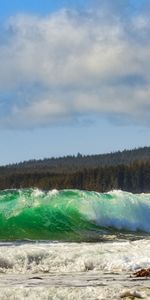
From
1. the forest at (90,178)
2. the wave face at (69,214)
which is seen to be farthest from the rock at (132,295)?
the forest at (90,178)

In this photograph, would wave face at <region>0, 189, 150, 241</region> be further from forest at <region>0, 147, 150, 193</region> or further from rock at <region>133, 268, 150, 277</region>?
forest at <region>0, 147, 150, 193</region>

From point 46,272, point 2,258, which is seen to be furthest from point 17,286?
point 2,258

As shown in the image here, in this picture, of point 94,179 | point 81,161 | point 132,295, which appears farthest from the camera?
point 81,161

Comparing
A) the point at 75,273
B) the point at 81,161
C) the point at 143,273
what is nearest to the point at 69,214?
the point at 75,273

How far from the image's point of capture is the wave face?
4097 cm

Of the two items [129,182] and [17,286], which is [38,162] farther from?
[17,286]

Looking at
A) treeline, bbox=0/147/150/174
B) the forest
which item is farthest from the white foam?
treeline, bbox=0/147/150/174

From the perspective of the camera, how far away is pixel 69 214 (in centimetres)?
4575

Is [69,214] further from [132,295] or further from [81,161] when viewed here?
[81,161]

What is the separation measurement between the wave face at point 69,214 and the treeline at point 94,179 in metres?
76.5

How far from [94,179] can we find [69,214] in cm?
8720

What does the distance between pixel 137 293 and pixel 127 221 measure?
32.7 metres

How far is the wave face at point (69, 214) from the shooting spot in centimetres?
4097

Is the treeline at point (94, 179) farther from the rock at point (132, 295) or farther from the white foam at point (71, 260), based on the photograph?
the rock at point (132, 295)
